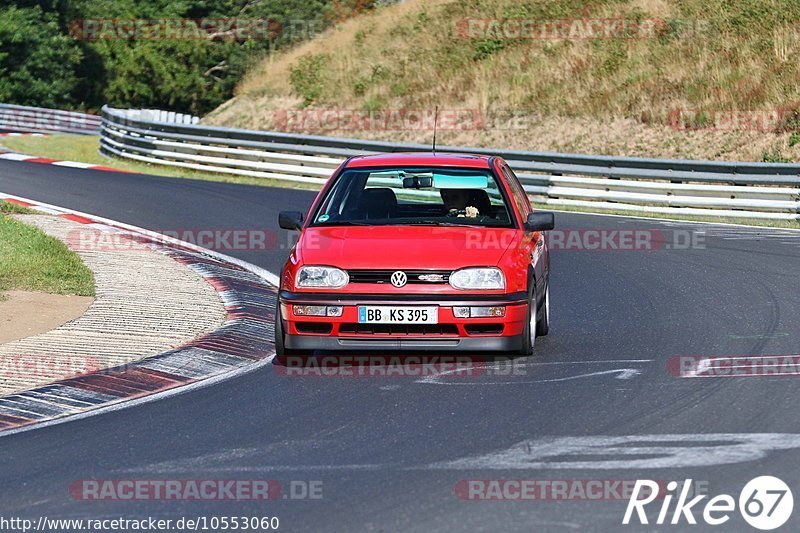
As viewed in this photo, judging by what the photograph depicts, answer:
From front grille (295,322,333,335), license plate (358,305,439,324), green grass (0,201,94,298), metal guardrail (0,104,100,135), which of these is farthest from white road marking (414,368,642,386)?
metal guardrail (0,104,100,135)

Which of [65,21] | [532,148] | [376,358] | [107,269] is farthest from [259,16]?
[376,358]

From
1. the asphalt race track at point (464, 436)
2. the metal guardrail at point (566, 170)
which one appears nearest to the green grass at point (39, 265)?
the asphalt race track at point (464, 436)

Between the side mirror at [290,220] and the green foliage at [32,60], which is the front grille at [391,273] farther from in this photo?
the green foliage at [32,60]

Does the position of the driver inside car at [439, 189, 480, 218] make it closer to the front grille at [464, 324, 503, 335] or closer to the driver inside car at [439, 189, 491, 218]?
the driver inside car at [439, 189, 491, 218]

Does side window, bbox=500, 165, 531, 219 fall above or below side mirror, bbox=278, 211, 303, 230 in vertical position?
above

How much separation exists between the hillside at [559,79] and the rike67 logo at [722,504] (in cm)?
2236

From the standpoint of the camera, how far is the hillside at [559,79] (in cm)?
3066

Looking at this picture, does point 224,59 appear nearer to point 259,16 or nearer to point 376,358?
point 259,16

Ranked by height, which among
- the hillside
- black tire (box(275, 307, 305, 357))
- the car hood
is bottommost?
black tire (box(275, 307, 305, 357))

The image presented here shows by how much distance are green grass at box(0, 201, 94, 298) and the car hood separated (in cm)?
359

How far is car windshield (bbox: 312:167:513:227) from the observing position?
1048cm

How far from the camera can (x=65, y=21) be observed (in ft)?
189

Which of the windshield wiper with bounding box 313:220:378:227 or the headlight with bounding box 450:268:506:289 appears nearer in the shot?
the headlight with bounding box 450:268:506:289

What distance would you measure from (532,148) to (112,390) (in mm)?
24066
